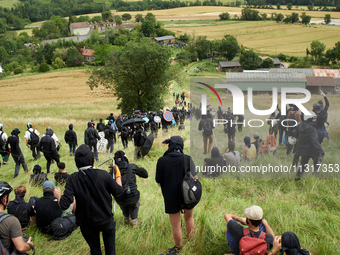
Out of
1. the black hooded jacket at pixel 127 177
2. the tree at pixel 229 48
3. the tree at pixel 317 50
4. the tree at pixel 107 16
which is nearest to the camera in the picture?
the black hooded jacket at pixel 127 177

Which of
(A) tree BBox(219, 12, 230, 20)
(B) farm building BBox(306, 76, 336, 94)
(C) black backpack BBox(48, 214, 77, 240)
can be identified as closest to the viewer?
(C) black backpack BBox(48, 214, 77, 240)

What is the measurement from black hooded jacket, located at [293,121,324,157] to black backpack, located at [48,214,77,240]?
5.02 m

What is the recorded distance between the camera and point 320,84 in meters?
6.70

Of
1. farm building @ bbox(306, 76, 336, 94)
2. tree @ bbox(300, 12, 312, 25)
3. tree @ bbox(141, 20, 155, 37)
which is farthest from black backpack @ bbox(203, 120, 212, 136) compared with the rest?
tree @ bbox(141, 20, 155, 37)

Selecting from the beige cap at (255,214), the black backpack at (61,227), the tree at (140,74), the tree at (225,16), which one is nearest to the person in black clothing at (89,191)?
the black backpack at (61,227)

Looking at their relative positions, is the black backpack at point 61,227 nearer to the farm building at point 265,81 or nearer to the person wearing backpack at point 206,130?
the person wearing backpack at point 206,130

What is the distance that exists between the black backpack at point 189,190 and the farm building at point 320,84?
3.72 meters

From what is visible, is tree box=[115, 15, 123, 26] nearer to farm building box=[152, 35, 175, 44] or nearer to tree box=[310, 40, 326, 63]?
farm building box=[152, 35, 175, 44]

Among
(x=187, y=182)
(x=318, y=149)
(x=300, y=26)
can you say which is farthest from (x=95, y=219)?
(x=300, y=26)

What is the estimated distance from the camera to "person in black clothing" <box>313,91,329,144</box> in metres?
6.62

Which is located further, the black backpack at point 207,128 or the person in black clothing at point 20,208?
the black backpack at point 207,128

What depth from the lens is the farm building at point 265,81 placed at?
646 cm

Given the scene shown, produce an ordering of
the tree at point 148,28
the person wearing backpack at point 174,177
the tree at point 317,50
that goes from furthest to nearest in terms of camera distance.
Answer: the tree at point 148,28
the tree at point 317,50
the person wearing backpack at point 174,177

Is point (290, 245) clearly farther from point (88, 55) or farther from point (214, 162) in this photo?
point (88, 55)
